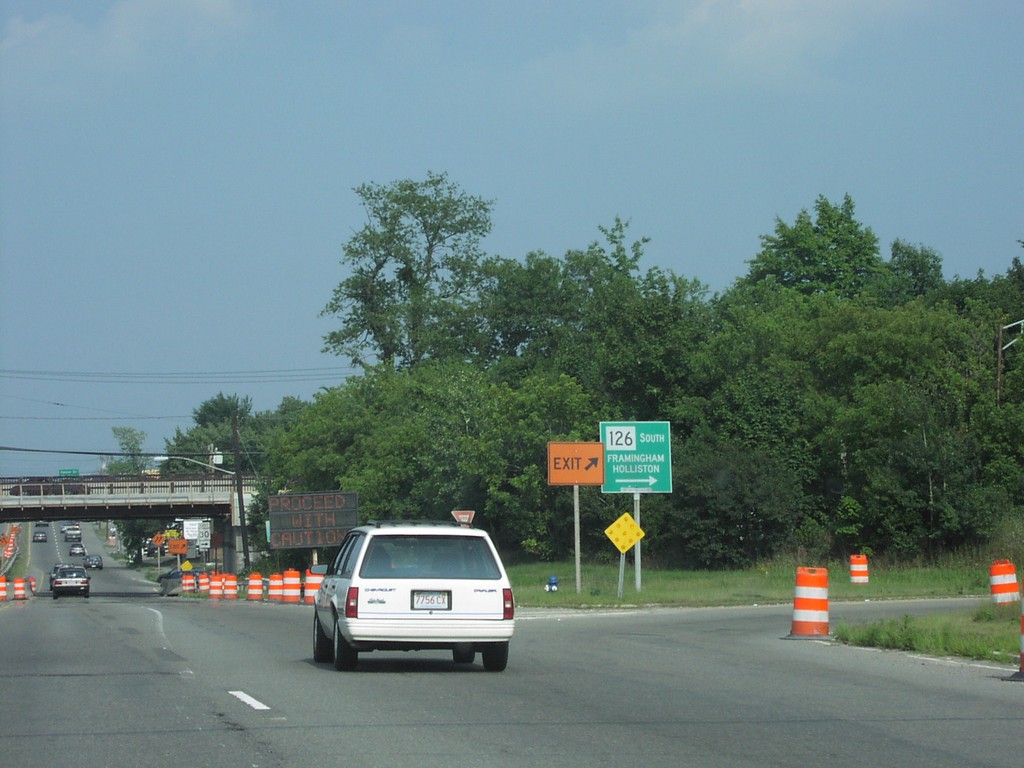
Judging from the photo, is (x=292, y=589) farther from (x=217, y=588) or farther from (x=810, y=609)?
(x=810, y=609)

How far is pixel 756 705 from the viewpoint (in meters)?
11.8

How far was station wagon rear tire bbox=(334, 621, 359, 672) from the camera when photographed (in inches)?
580

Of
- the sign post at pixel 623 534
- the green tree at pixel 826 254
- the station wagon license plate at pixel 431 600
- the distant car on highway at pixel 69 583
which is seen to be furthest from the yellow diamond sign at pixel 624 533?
the green tree at pixel 826 254

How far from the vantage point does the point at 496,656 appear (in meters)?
15.0

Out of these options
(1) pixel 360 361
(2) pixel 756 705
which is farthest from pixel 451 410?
(2) pixel 756 705

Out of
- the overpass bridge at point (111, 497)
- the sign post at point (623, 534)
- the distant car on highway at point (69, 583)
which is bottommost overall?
the distant car on highway at point (69, 583)

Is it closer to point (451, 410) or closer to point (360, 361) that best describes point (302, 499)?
point (451, 410)

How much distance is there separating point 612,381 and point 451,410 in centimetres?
747

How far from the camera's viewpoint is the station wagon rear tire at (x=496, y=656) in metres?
14.9

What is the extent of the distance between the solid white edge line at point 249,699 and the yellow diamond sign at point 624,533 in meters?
21.6

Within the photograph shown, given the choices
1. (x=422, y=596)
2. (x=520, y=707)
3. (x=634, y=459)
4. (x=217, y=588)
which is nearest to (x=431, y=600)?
(x=422, y=596)

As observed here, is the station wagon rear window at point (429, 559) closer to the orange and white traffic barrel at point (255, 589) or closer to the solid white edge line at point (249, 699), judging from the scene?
the solid white edge line at point (249, 699)

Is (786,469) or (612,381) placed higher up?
(612,381)

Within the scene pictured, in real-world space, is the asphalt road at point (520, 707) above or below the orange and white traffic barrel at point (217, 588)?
above
